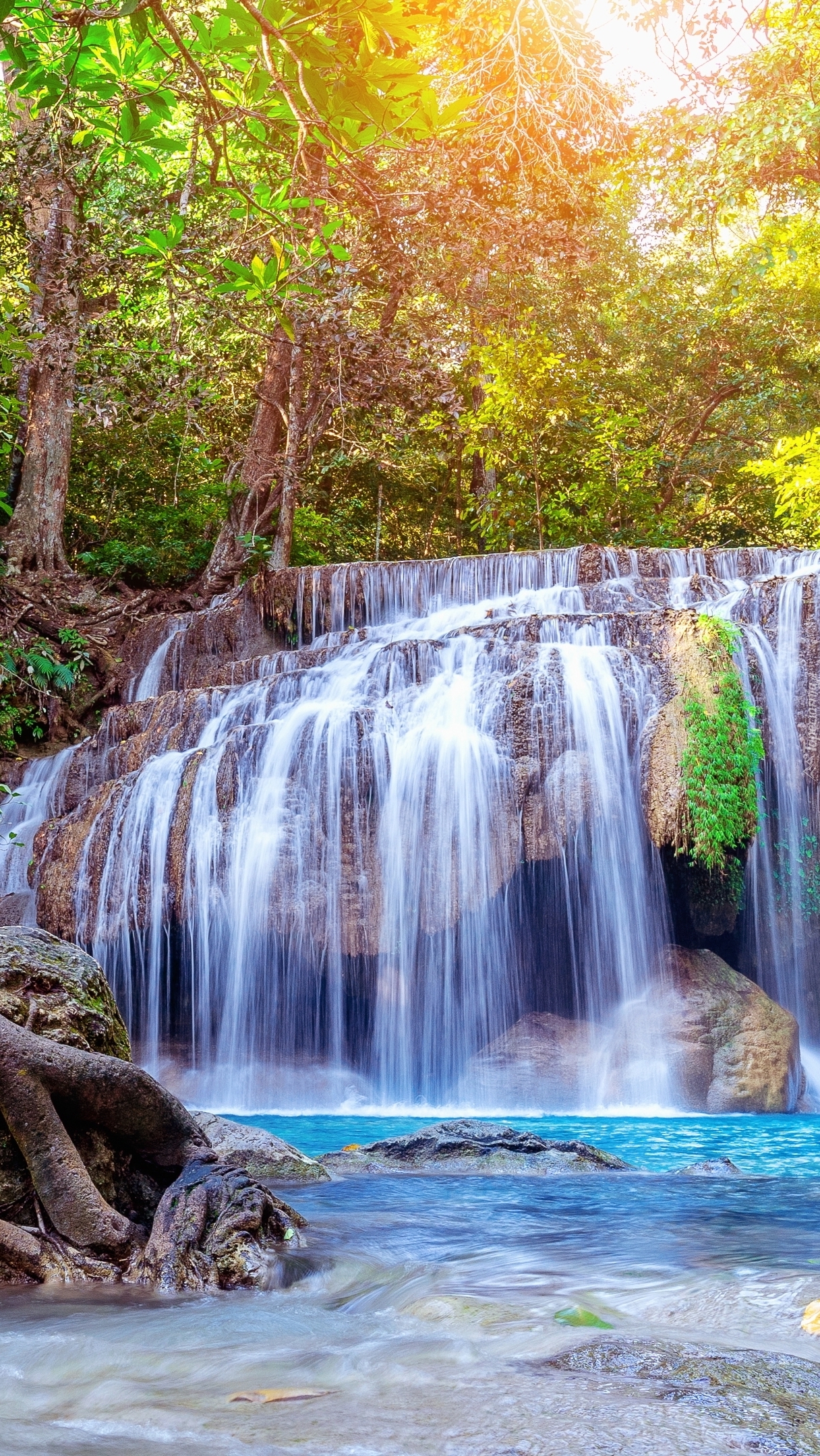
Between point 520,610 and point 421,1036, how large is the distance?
7413mm

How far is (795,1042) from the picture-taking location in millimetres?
10242

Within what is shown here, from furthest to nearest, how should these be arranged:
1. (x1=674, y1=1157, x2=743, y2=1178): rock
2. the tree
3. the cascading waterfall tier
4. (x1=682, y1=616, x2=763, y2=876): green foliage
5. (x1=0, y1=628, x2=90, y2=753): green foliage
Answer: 1. (x1=0, y1=628, x2=90, y2=753): green foliage
2. the cascading waterfall tier
3. (x1=682, y1=616, x2=763, y2=876): green foliage
4. (x1=674, y1=1157, x2=743, y2=1178): rock
5. the tree

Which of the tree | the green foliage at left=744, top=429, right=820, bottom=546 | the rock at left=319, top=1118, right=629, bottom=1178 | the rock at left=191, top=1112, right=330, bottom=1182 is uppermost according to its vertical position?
the green foliage at left=744, top=429, right=820, bottom=546

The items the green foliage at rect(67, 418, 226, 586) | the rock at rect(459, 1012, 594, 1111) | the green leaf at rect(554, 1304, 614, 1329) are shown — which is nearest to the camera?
the green leaf at rect(554, 1304, 614, 1329)

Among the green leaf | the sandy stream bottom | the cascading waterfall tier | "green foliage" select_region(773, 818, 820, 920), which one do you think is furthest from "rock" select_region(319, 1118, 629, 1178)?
"green foliage" select_region(773, 818, 820, 920)

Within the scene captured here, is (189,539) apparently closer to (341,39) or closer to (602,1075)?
(602,1075)

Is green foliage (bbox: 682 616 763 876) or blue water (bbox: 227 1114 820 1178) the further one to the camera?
green foliage (bbox: 682 616 763 876)

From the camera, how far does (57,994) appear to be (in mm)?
4152

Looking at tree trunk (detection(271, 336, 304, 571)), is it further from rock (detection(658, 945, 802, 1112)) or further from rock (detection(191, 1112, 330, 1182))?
rock (detection(191, 1112, 330, 1182))

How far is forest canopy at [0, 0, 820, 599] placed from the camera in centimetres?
343

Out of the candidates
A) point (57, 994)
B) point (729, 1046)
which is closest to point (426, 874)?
point (729, 1046)

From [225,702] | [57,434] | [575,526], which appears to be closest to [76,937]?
[225,702]

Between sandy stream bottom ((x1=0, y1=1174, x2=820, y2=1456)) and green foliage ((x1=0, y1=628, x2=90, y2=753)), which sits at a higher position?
green foliage ((x1=0, y1=628, x2=90, y2=753))

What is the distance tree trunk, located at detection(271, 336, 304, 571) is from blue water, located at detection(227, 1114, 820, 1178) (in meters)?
11.5
